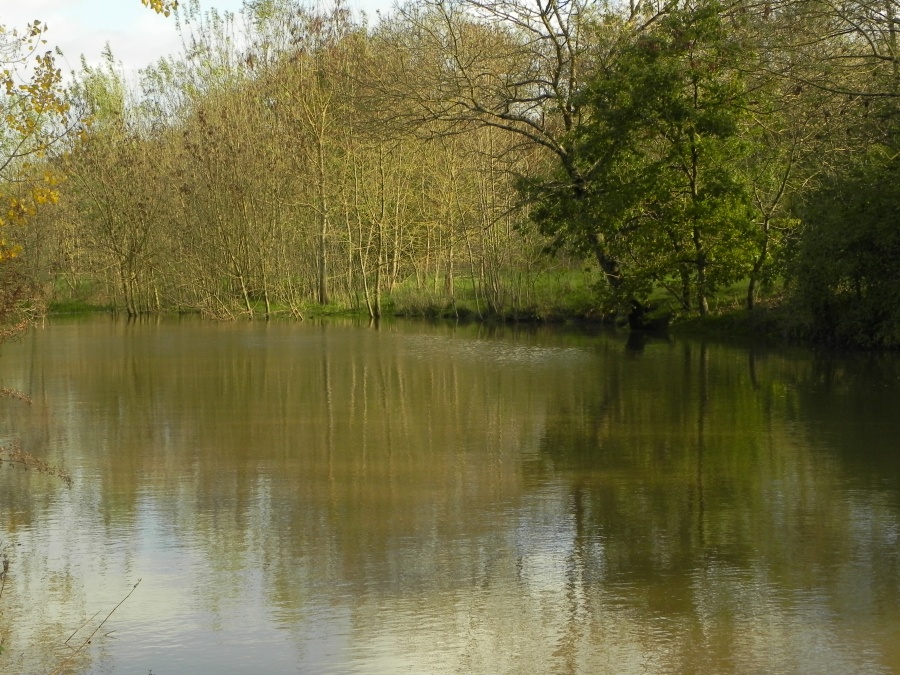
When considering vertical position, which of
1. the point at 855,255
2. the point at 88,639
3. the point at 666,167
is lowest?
the point at 88,639

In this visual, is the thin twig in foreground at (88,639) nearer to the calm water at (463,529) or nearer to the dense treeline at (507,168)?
the calm water at (463,529)

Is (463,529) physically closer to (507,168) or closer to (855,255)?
(855,255)

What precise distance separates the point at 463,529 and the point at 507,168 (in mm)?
27860

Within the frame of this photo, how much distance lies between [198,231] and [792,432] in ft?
111

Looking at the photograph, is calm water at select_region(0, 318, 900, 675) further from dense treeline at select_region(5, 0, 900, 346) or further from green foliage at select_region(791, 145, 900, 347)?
green foliage at select_region(791, 145, 900, 347)

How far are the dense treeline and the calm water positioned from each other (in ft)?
10.6

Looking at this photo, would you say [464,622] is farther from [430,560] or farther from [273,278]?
[273,278]

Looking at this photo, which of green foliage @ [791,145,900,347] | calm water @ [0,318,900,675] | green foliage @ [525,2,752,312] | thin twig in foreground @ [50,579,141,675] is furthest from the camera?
green foliage @ [525,2,752,312]

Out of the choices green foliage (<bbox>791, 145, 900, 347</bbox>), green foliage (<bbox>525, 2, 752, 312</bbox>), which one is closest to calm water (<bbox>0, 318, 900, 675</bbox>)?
green foliage (<bbox>791, 145, 900, 347</bbox>)

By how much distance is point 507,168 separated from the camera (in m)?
35.8

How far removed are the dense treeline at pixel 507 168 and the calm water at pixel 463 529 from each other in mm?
3236

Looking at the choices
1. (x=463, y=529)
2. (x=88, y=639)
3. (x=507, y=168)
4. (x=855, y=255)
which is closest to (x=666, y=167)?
(x=855, y=255)

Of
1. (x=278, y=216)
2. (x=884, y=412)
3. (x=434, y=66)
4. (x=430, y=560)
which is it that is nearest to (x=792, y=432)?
(x=884, y=412)

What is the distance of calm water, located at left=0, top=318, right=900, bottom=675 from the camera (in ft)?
20.2
